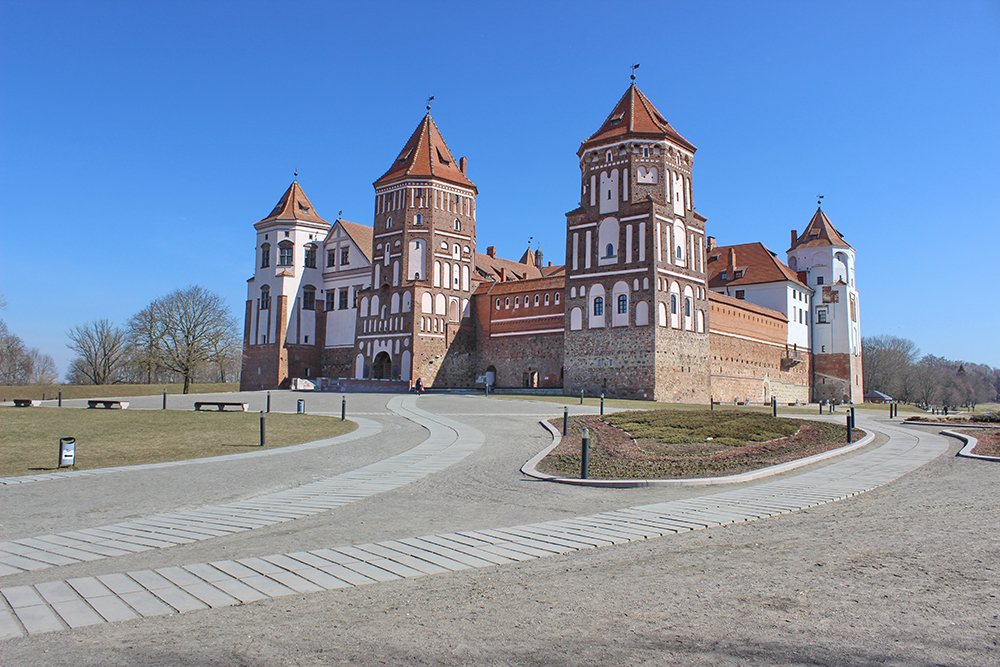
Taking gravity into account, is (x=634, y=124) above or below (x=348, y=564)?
above

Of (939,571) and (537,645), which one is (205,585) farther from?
(939,571)

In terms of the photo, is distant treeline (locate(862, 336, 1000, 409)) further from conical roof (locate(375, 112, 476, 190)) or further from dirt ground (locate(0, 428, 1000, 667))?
dirt ground (locate(0, 428, 1000, 667))

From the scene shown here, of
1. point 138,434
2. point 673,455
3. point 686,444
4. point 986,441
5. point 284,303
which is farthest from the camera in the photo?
point 284,303

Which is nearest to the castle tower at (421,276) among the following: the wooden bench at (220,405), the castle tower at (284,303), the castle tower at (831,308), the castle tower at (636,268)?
the castle tower at (284,303)

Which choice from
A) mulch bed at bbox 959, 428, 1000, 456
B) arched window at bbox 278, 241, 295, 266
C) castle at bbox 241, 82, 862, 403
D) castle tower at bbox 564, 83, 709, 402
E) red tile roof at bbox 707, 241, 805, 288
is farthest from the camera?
red tile roof at bbox 707, 241, 805, 288

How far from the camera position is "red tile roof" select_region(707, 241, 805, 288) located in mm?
72875

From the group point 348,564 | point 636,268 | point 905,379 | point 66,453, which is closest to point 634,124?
point 636,268

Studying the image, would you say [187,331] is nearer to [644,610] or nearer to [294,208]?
[294,208]

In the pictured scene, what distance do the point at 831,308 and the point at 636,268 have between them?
34.6 m

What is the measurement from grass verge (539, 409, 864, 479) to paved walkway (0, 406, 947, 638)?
11.2 ft

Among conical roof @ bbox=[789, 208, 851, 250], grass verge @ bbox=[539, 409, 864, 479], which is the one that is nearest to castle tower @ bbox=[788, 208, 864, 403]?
conical roof @ bbox=[789, 208, 851, 250]

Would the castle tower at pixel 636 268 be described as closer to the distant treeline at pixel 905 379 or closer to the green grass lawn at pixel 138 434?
the green grass lawn at pixel 138 434

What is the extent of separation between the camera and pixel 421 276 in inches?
2450

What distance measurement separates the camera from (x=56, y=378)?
351 feet
